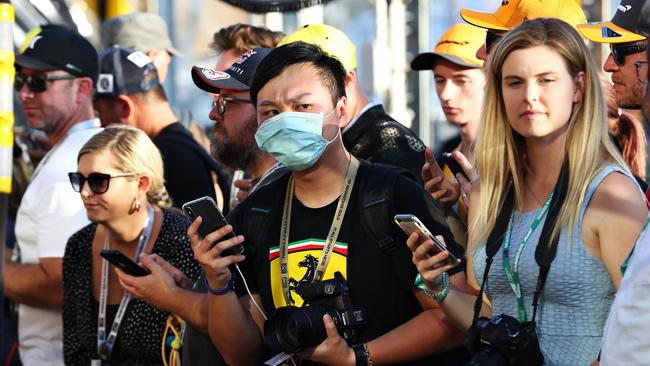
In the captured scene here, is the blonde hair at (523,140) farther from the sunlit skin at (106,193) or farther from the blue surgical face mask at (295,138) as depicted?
the sunlit skin at (106,193)

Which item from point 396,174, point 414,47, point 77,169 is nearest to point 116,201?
point 77,169

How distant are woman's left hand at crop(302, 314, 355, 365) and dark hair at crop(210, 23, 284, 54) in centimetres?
264

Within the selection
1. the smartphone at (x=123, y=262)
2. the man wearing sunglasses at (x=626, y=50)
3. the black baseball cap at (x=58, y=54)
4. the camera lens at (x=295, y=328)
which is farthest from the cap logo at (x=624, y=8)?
the black baseball cap at (x=58, y=54)

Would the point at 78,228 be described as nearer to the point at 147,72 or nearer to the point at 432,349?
the point at 147,72

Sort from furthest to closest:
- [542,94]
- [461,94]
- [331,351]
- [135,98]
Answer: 1. [135,98]
2. [461,94]
3. [331,351]
4. [542,94]

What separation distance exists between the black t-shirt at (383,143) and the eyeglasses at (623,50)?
896 millimetres

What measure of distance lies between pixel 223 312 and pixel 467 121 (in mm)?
2199

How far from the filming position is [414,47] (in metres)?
12.4

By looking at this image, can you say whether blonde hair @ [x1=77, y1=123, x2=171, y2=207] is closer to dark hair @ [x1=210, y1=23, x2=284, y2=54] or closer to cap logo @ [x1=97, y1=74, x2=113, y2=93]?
dark hair @ [x1=210, y1=23, x2=284, y2=54]

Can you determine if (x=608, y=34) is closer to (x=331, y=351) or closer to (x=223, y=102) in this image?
(x=223, y=102)

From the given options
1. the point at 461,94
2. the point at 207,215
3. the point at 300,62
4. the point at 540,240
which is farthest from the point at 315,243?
the point at 461,94

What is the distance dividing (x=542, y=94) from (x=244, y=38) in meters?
2.78

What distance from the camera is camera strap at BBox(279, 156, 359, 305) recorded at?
397cm

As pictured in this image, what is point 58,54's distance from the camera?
6504 millimetres
